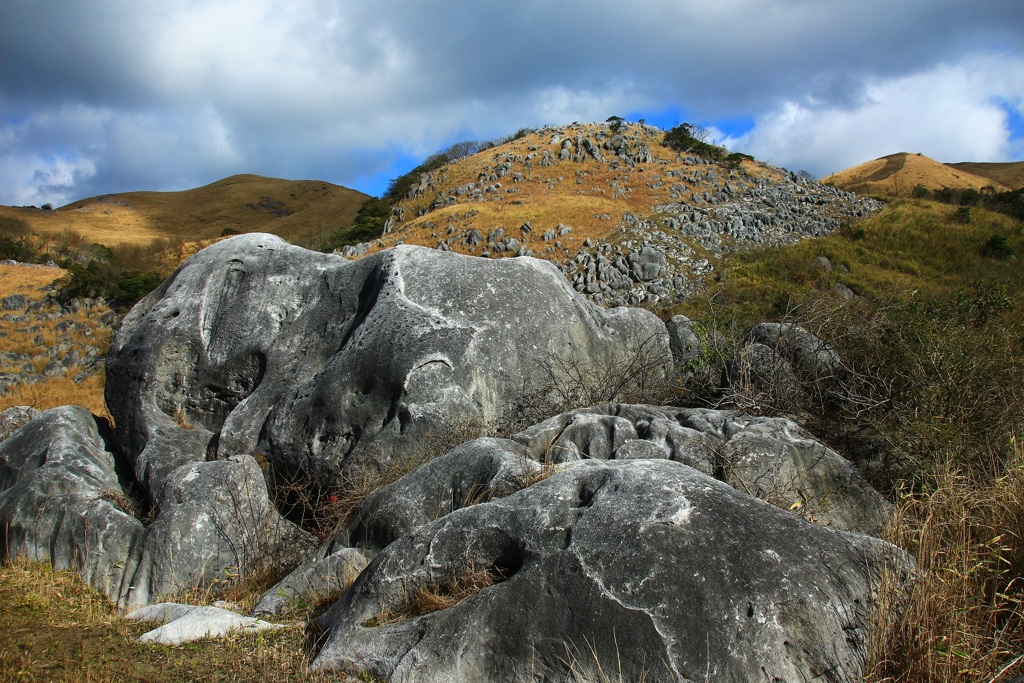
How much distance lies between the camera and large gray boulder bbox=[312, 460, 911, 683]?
3.23 meters

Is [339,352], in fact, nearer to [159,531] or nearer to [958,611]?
[159,531]

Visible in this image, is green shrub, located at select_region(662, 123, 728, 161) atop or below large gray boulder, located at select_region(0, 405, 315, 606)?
atop

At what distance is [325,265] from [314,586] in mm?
5181

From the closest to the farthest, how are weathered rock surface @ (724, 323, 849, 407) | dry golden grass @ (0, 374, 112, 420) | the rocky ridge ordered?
weathered rock surface @ (724, 323, 849, 407)
dry golden grass @ (0, 374, 112, 420)
the rocky ridge

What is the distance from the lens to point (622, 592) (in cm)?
346

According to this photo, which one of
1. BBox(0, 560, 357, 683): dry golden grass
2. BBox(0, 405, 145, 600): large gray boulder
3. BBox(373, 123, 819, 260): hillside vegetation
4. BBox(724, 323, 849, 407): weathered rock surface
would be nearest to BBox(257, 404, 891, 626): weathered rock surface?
BBox(0, 560, 357, 683): dry golden grass

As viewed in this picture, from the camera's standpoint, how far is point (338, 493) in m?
6.95

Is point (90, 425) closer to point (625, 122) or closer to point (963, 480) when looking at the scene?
point (963, 480)

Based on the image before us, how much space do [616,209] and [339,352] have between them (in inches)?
1356

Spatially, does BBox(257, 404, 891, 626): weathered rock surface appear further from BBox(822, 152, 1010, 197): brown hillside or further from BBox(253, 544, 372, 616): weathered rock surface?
BBox(822, 152, 1010, 197): brown hillside

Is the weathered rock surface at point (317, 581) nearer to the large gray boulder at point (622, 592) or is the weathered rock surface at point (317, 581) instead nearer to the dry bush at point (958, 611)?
the large gray boulder at point (622, 592)

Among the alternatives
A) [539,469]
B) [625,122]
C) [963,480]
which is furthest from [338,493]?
[625,122]

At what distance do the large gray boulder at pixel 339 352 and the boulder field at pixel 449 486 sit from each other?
3 centimetres

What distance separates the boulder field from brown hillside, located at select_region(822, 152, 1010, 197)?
218ft
